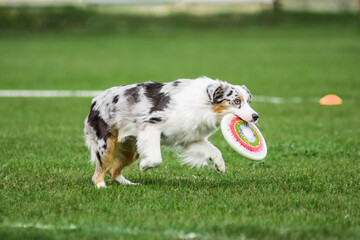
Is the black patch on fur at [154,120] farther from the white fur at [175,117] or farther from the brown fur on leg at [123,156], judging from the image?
the brown fur on leg at [123,156]

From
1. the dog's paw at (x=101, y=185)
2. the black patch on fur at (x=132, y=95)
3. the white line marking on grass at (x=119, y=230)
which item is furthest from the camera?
the black patch on fur at (x=132, y=95)

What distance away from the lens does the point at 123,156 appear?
22.0ft

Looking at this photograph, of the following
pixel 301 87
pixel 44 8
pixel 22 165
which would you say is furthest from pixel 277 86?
pixel 44 8

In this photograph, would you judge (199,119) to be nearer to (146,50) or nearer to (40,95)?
(40,95)

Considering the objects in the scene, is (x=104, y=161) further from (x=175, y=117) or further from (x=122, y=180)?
(x=175, y=117)

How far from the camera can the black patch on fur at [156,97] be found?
6332mm

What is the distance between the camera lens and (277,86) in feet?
58.2

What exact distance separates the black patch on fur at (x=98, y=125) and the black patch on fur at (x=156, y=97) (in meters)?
0.51

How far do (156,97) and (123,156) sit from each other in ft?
2.60

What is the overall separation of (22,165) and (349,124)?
6390 millimetres

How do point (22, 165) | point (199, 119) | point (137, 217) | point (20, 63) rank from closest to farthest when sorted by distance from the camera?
point (137, 217) → point (199, 119) → point (22, 165) → point (20, 63)

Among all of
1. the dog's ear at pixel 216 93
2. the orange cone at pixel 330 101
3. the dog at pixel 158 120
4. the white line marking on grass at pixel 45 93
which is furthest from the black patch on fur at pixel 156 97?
the white line marking on grass at pixel 45 93

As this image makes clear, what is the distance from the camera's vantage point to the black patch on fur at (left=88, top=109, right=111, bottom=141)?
6.42 m

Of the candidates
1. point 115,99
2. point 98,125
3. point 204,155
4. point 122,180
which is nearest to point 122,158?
point 122,180
